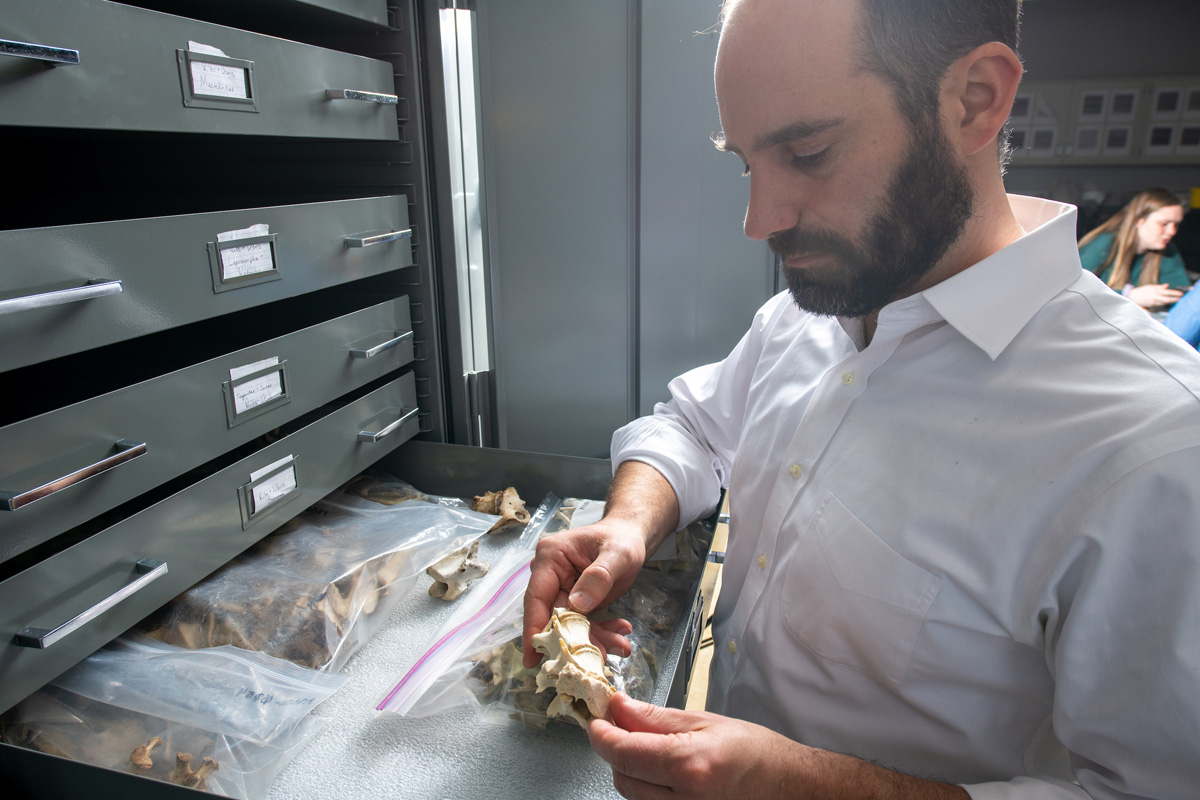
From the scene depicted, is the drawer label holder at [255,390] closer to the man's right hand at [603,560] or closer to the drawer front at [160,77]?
the drawer front at [160,77]

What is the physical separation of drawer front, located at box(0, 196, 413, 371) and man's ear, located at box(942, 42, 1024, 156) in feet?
2.51

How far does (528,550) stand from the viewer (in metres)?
1.08

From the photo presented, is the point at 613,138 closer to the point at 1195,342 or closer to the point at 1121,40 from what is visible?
the point at 1195,342

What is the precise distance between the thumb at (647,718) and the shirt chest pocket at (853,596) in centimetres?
20

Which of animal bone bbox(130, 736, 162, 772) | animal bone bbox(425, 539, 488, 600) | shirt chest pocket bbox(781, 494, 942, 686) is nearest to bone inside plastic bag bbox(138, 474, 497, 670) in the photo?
animal bone bbox(425, 539, 488, 600)

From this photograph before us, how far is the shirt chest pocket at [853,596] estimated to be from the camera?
71 cm

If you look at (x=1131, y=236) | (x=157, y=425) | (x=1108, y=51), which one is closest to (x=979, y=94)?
(x=157, y=425)

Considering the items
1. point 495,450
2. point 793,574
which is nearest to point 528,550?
point 495,450

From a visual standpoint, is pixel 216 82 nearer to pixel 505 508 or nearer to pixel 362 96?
pixel 362 96

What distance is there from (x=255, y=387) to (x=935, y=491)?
30.6 inches

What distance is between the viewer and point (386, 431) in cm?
116

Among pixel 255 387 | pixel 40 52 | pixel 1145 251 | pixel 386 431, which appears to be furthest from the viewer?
pixel 1145 251

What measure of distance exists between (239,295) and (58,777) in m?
0.50

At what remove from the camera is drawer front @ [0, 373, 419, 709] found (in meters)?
0.64
